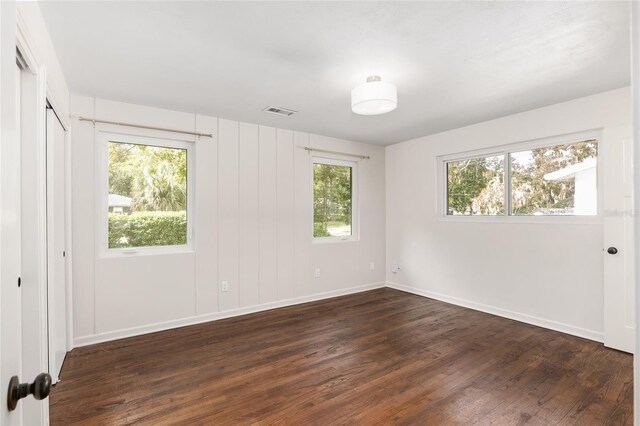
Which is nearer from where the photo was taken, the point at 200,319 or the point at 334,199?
the point at 200,319

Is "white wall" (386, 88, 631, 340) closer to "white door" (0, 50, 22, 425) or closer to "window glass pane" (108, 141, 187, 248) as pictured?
"window glass pane" (108, 141, 187, 248)

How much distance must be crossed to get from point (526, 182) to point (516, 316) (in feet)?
5.33

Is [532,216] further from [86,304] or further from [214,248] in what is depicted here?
[86,304]

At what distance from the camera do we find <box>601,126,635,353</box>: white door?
291 cm

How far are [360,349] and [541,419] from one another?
56.4 inches

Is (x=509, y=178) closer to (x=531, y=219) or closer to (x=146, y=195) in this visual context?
(x=531, y=219)

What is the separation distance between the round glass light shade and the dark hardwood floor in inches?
86.3

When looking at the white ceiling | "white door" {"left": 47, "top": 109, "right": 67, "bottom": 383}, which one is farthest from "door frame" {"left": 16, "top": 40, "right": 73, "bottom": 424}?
"white door" {"left": 47, "top": 109, "right": 67, "bottom": 383}

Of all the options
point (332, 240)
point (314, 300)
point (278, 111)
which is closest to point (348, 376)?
point (314, 300)

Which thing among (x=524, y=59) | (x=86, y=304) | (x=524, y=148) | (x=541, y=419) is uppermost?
(x=524, y=59)

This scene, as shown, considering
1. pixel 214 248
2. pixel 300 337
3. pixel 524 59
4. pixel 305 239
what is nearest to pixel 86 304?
pixel 214 248

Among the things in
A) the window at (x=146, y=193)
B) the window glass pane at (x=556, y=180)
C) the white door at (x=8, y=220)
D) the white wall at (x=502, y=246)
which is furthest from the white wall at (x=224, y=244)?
the white door at (x=8, y=220)

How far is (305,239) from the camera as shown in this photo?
4645mm

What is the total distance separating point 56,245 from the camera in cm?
265
